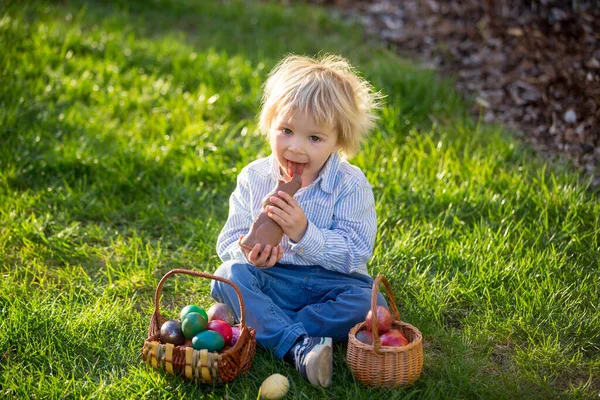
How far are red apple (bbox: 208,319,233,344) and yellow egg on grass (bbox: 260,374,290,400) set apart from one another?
0.24 metres

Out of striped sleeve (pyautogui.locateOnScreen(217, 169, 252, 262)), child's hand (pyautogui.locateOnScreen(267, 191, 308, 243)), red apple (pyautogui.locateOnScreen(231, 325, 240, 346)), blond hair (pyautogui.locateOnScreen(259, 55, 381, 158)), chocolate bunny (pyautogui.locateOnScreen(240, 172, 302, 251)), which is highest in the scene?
blond hair (pyautogui.locateOnScreen(259, 55, 381, 158))

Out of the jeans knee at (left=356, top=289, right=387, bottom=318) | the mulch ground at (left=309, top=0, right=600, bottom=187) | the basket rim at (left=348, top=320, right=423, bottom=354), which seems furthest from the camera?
the mulch ground at (left=309, top=0, right=600, bottom=187)

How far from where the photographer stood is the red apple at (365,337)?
2856mm

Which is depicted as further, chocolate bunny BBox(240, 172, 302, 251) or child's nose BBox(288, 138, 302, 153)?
child's nose BBox(288, 138, 302, 153)

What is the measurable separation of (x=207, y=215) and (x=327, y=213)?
118 centimetres

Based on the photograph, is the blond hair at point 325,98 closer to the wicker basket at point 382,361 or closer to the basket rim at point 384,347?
the wicker basket at point 382,361

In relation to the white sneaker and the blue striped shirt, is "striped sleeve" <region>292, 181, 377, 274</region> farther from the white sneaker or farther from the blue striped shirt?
the white sneaker

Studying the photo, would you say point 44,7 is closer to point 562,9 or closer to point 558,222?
point 562,9

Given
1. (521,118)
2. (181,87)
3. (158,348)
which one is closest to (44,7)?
(181,87)

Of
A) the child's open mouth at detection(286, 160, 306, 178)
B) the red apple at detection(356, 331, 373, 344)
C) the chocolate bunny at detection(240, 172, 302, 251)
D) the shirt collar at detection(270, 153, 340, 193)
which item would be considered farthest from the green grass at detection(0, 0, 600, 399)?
the child's open mouth at detection(286, 160, 306, 178)

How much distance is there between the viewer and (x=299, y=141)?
10.1 ft

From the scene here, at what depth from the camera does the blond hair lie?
3059 millimetres

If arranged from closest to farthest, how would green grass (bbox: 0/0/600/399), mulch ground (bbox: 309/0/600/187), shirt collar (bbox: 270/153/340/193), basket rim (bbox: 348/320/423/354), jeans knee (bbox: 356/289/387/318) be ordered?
1. basket rim (bbox: 348/320/423/354)
2. green grass (bbox: 0/0/600/399)
3. jeans knee (bbox: 356/289/387/318)
4. shirt collar (bbox: 270/153/340/193)
5. mulch ground (bbox: 309/0/600/187)

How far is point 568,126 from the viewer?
4.75m
